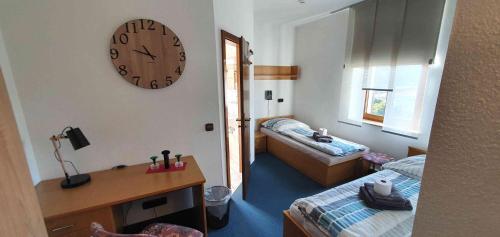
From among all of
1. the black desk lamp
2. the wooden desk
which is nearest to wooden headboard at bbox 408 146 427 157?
the wooden desk

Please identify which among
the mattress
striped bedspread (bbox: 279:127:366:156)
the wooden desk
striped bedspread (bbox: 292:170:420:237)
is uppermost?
the wooden desk

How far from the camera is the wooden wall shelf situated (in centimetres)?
397

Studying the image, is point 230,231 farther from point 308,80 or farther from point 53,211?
point 308,80

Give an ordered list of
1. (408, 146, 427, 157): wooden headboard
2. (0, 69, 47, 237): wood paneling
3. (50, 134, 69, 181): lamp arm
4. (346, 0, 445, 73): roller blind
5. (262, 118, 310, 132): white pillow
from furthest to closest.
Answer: (262, 118, 310, 132): white pillow < (408, 146, 427, 157): wooden headboard < (346, 0, 445, 73): roller blind < (50, 134, 69, 181): lamp arm < (0, 69, 47, 237): wood paneling

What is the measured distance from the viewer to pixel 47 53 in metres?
1.46

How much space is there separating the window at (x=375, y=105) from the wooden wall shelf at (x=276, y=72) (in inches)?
62.4

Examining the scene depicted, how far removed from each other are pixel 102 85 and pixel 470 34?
204 cm

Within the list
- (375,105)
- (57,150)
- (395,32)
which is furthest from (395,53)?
(57,150)

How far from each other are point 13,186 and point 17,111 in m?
1.50

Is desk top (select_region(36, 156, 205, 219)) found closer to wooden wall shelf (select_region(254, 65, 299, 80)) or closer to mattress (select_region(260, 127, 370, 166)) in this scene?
mattress (select_region(260, 127, 370, 166))

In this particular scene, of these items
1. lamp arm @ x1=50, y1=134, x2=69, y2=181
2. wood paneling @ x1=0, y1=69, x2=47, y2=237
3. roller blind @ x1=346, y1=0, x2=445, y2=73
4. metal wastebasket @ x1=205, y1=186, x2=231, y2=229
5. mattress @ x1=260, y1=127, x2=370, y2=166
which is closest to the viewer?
wood paneling @ x1=0, y1=69, x2=47, y2=237

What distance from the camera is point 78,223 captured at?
1.25 metres

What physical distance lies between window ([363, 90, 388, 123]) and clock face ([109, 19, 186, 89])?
2.89 metres

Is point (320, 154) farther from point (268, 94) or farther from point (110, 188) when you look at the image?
point (110, 188)
